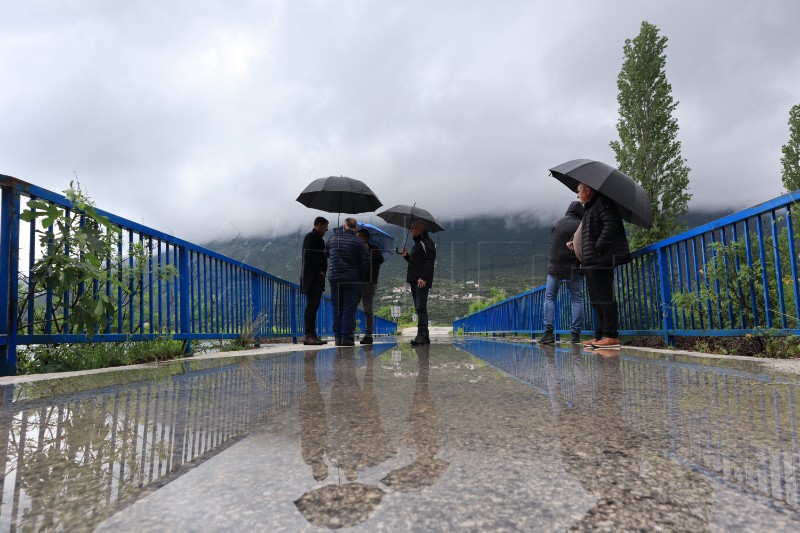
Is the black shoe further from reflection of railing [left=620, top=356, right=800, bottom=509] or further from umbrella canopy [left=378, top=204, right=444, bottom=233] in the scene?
reflection of railing [left=620, top=356, right=800, bottom=509]

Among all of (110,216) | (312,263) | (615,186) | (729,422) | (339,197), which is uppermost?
(339,197)

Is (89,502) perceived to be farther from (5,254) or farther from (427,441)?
(5,254)

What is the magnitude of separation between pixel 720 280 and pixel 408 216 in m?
5.96

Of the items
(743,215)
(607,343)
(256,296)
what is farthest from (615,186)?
(256,296)

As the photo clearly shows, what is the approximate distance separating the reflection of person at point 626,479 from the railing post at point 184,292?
4.99 metres

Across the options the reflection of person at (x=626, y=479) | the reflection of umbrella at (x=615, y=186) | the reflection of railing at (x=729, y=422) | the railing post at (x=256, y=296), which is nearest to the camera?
the reflection of person at (x=626, y=479)

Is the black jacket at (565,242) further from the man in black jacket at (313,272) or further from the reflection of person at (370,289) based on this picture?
the man in black jacket at (313,272)

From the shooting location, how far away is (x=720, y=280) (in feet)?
16.0

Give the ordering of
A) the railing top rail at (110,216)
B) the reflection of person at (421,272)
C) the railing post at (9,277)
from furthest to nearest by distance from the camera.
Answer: the reflection of person at (421,272) → the railing top rail at (110,216) → the railing post at (9,277)

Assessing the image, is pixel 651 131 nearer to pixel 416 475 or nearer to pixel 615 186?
pixel 615 186

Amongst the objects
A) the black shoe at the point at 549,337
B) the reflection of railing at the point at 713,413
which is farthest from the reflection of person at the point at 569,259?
the reflection of railing at the point at 713,413

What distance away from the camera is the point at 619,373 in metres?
3.16

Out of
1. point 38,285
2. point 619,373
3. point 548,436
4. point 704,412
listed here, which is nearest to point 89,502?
point 548,436

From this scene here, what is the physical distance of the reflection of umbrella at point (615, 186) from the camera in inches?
215
